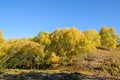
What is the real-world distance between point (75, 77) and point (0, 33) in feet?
66.6

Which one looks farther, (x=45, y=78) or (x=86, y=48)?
(x=86, y=48)

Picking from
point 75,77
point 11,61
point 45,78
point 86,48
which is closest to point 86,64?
point 86,48

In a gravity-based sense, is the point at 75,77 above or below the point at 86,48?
below

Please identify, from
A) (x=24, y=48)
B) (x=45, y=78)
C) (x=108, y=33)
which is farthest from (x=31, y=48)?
(x=108, y=33)

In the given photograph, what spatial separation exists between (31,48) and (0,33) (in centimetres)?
5002

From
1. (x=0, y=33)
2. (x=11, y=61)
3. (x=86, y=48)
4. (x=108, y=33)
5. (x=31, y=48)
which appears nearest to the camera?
(x=31, y=48)

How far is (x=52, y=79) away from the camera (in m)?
35.4

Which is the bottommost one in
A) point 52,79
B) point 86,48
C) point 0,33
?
point 52,79

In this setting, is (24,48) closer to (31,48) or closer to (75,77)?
(31,48)

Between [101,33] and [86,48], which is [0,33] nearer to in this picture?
[86,48]

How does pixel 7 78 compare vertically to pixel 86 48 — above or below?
below

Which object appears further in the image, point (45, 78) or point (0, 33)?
point (0, 33)

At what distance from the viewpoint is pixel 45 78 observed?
35.4m

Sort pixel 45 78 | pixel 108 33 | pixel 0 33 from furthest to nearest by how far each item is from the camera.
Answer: pixel 108 33
pixel 0 33
pixel 45 78
